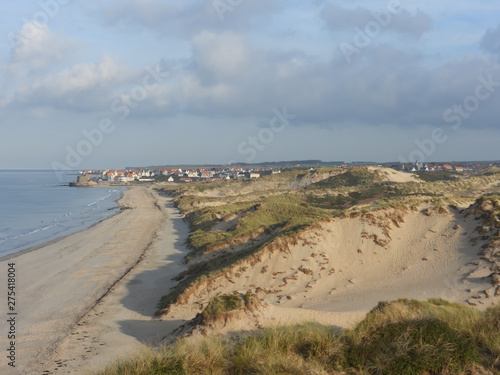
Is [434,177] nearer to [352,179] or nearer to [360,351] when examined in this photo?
[352,179]

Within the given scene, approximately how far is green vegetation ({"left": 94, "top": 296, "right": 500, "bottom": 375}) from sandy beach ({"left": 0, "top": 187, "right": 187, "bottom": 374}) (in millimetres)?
3993

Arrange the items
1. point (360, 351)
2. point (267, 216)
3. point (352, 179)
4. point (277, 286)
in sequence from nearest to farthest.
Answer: point (360, 351), point (277, 286), point (267, 216), point (352, 179)

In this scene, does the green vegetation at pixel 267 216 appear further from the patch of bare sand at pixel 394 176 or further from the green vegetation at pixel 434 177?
the green vegetation at pixel 434 177

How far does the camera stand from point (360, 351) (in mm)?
8172

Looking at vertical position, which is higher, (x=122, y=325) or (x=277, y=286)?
(x=277, y=286)

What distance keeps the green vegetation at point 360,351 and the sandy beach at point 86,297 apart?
3993mm

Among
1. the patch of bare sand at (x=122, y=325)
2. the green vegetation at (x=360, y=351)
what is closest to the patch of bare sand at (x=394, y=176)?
the patch of bare sand at (x=122, y=325)

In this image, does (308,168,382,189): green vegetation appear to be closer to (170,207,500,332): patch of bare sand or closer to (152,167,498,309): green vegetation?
(152,167,498,309): green vegetation

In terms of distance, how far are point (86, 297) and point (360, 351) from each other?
1362 cm

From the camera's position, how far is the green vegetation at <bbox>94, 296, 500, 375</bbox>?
24.6 feet

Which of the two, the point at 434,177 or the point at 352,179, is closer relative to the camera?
the point at 352,179

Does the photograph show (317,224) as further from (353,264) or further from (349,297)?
(349,297)

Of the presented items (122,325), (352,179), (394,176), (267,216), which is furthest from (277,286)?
(394,176)

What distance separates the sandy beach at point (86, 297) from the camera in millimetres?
11875
